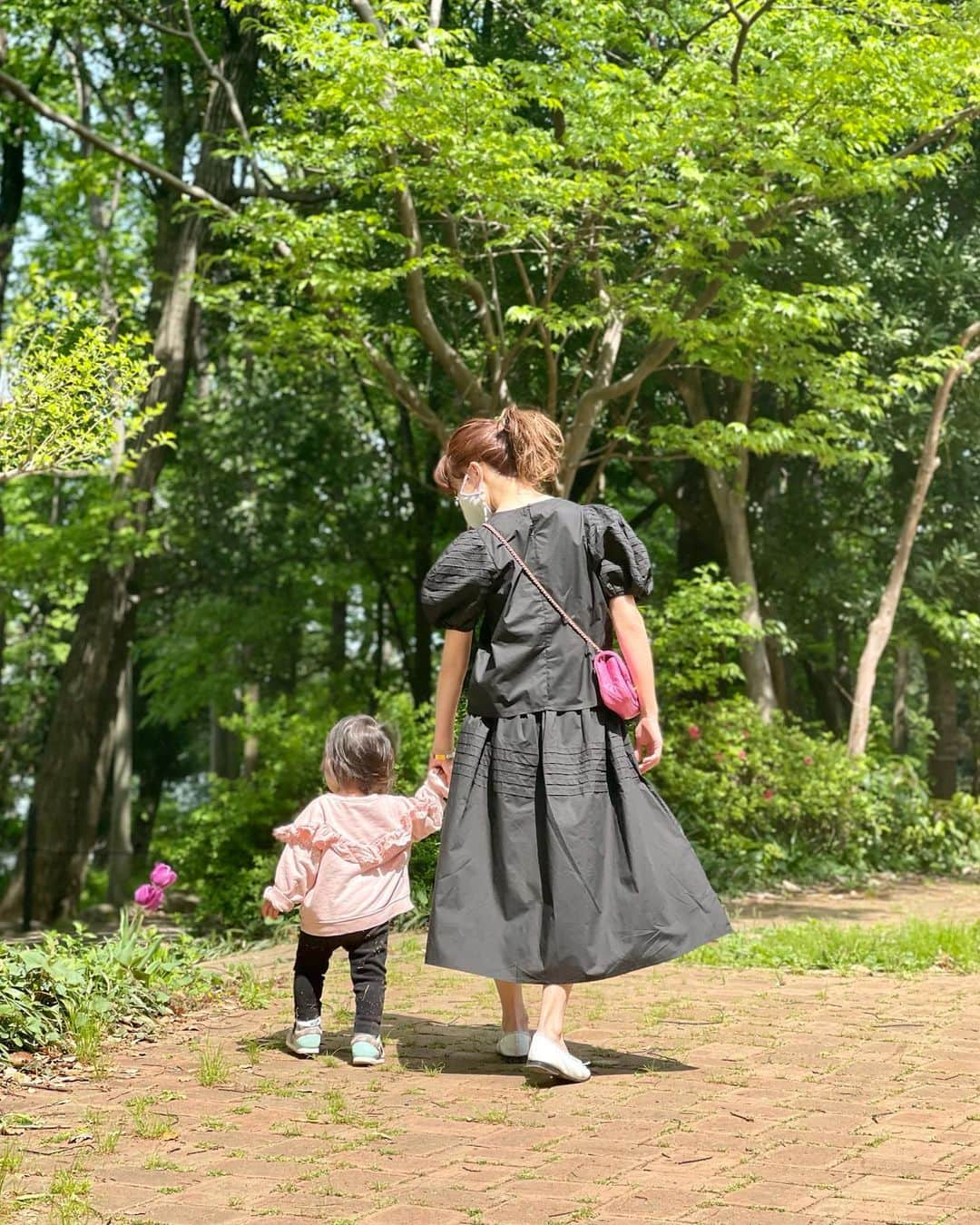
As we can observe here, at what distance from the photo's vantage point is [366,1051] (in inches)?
185

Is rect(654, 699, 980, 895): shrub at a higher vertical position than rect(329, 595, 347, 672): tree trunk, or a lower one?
lower

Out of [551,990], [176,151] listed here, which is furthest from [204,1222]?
[176,151]

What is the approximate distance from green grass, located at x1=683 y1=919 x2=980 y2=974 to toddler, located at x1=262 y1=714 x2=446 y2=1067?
2513mm

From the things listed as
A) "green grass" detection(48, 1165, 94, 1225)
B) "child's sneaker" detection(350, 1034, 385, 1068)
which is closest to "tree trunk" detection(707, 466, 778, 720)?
"child's sneaker" detection(350, 1034, 385, 1068)

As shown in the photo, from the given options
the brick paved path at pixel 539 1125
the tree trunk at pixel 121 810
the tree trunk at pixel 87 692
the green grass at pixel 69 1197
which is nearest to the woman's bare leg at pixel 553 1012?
the brick paved path at pixel 539 1125

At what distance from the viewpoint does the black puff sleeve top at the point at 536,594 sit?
4543 mm

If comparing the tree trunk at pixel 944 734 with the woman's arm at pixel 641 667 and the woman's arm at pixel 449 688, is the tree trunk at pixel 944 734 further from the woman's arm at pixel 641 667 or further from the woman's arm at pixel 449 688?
the woman's arm at pixel 449 688

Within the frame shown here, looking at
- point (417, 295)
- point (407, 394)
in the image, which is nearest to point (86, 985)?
point (417, 295)

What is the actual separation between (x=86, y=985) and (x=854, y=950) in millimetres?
3560

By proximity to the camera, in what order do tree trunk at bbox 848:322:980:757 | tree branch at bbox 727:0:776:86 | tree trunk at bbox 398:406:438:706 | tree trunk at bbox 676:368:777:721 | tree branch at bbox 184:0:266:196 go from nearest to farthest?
tree branch at bbox 727:0:776:86
tree branch at bbox 184:0:266:196
tree trunk at bbox 848:322:980:757
tree trunk at bbox 676:368:777:721
tree trunk at bbox 398:406:438:706

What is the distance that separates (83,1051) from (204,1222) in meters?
1.87

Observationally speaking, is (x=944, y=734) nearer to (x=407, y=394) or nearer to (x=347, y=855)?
(x=407, y=394)

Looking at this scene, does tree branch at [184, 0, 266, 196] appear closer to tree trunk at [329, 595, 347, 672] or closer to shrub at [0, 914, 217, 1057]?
shrub at [0, 914, 217, 1057]

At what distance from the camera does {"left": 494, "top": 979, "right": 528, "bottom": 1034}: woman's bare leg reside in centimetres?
467
